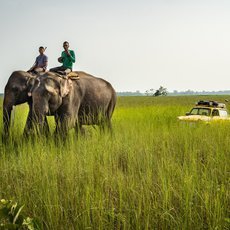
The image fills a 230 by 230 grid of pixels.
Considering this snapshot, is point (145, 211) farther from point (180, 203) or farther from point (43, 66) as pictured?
point (43, 66)

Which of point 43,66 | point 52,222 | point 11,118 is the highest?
point 43,66

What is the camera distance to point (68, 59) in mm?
7902

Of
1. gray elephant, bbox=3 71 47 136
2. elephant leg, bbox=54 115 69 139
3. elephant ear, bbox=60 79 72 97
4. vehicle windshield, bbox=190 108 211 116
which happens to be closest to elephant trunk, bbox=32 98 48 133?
elephant leg, bbox=54 115 69 139

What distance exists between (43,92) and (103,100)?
249 centimetres

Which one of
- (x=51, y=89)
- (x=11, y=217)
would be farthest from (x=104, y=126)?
(x=11, y=217)

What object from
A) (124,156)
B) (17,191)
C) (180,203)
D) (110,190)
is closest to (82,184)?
(110,190)

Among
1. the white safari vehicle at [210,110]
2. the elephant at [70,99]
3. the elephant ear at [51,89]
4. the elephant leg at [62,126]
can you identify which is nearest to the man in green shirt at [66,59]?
the elephant at [70,99]

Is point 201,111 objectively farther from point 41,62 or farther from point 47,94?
point 47,94

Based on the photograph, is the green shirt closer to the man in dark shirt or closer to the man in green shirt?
the man in green shirt

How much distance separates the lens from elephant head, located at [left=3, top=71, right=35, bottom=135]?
759cm

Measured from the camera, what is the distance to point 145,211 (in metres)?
3.01

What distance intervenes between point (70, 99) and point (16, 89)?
49.3 inches

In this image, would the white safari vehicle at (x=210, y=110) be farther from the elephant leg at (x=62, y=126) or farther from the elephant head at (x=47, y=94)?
the elephant head at (x=47, y=94)

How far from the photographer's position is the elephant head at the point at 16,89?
7.59 meters
